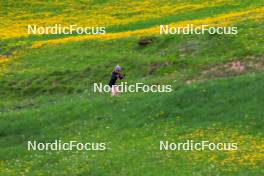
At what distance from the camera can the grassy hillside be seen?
36.2 m

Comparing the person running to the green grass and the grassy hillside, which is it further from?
the green grass

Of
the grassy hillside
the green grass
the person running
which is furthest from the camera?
the person running

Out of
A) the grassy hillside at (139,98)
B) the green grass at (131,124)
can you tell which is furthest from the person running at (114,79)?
the green grass at (131,124)

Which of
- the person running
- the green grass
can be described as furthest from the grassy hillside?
→ the person running

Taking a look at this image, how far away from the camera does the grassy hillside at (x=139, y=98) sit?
36156 mm

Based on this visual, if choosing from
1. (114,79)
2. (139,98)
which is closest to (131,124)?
(139,98)

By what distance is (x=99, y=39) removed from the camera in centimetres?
6412

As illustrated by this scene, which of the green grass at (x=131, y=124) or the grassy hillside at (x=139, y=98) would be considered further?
the grassy hillside at (x=139, y=98)

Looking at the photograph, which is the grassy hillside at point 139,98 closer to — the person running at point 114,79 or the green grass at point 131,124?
the green grass at point 131,124

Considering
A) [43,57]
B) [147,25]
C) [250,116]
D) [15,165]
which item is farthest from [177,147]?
[147,25]

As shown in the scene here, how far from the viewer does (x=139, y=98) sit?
152 ft

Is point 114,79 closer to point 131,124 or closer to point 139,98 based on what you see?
point 139,98

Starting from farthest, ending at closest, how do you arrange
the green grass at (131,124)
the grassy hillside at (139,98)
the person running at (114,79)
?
the person running at (114,79), the grassy hillside at (139,98), the green grass at (131,124)

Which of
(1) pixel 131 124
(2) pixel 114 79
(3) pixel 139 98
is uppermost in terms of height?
(2) pixel 114 79
